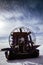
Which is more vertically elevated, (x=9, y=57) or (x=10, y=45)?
(x=10, y=45)

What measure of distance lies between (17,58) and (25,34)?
7.75 feet

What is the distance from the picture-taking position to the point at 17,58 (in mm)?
11539

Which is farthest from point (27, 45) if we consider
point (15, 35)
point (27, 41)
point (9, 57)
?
point (9, 57)

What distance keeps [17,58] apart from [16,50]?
2.68ft

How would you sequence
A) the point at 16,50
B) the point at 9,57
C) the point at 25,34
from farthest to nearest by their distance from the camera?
the point at 25,34, the point at 16,50, the point at 9,57

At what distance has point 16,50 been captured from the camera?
39.9 ft

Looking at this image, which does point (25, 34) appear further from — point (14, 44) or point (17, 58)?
point (17, 58)

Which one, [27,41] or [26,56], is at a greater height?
[27,41]

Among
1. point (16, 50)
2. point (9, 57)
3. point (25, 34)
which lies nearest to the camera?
point (9, 57)

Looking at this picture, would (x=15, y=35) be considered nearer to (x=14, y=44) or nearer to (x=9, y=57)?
(x=14, y=44)

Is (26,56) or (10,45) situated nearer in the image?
(26,56)

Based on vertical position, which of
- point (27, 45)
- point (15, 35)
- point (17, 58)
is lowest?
point (17, 58)

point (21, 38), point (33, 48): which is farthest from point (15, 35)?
point (33, 48)

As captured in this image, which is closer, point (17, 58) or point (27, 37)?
point (17, 58)
